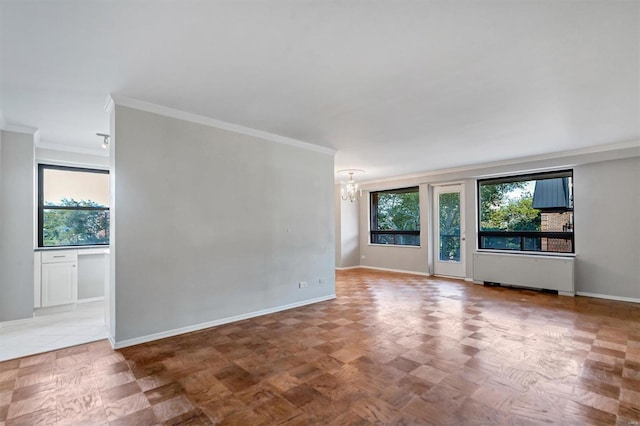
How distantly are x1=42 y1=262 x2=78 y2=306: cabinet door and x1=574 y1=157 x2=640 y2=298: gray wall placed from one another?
834cm

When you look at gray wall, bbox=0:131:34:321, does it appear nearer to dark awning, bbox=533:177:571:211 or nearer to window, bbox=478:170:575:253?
window, bbox=478:170:575:253

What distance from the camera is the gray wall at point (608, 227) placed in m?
4.99

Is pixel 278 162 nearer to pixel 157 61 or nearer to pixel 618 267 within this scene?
pixel 157 61

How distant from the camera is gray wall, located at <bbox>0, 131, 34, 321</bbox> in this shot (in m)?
4.05

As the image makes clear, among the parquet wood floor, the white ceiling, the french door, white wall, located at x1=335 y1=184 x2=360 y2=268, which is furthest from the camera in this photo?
white wall, located at x1=335 y1=184 x2=360 y2=268

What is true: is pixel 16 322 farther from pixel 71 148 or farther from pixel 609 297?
pixel 609 297

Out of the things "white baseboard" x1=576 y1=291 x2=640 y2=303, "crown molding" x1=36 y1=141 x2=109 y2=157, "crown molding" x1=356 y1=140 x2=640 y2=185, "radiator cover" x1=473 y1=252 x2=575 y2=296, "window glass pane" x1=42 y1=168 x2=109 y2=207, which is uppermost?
"crown molding" x1=36 y1=141 x2=109 y2=157

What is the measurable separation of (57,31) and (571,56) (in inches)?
147

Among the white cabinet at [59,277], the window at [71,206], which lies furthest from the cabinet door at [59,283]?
the window at [71,206]

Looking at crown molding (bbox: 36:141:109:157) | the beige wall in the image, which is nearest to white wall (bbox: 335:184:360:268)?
the beige wall

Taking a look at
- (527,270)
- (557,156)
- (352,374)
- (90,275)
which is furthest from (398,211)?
→ (90,275)

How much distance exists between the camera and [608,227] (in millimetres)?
5219

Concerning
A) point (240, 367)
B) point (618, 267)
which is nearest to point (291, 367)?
point (240, 367)

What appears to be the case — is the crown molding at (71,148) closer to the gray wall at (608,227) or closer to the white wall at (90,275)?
the white wall at (90,275)
